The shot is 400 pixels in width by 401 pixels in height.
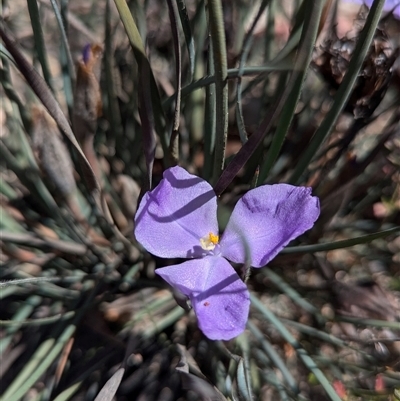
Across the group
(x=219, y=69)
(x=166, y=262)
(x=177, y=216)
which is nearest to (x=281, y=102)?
(x=219, y=69)

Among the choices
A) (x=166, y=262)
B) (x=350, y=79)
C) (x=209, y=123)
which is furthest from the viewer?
(x=166, y=262)

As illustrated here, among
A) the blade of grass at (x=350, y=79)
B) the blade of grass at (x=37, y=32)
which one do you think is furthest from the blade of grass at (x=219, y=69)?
the blade of grass at (x=37, y=32)

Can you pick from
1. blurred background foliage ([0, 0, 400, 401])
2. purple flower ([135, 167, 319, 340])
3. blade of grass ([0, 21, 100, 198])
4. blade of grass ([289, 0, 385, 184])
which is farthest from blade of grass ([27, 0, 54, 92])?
blade of grass ([289, 0, 385, 184])

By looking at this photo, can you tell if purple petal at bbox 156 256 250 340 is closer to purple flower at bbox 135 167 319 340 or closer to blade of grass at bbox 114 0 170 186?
purple flower at bbox 135 167 319 340

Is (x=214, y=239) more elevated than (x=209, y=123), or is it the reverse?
(x=209, y=123)

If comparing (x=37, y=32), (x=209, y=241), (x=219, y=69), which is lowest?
(x=209, y=241)

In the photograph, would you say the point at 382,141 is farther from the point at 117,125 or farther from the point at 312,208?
the point at 117,125

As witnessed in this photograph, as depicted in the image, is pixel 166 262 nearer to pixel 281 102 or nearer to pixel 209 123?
pixel 209 123
